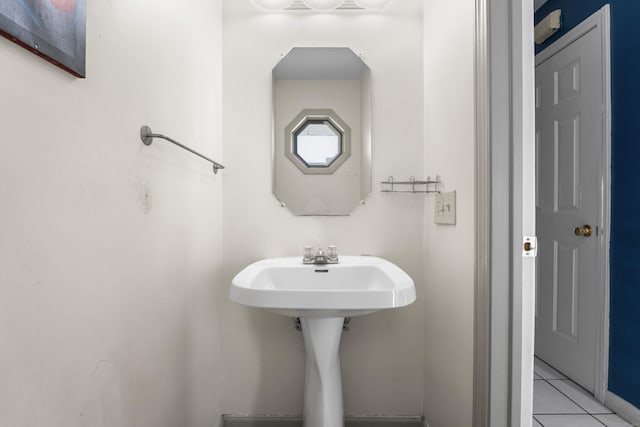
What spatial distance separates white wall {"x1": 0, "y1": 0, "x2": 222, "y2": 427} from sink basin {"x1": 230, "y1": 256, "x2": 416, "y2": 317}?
0.25 meters

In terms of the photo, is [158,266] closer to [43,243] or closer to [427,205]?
[43,243]

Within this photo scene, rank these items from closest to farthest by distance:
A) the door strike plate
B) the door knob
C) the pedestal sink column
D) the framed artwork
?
the framed artwork < the door strike plate < the pedestal sink column < the door knob

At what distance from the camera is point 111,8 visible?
2.73ft

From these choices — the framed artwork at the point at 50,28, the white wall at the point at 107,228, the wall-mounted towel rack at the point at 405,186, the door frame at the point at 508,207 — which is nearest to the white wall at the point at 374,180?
the wall-mounted towel rack at the point at 405,186

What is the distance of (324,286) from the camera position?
1.48m

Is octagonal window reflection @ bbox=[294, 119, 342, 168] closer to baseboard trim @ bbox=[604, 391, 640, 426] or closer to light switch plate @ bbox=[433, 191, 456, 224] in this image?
light switch plate @ bbox=[433, 191, 456, 224]

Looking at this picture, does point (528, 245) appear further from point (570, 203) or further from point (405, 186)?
→ point (570, 203)

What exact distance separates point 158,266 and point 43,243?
45cm

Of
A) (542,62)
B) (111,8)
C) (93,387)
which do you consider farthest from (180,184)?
(542,62)

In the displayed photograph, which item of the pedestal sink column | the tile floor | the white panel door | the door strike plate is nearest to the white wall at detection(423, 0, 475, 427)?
the door strike plate

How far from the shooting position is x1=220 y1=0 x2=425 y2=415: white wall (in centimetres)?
167

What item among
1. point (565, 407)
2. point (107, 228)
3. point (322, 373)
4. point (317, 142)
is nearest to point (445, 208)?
point (317, 142)

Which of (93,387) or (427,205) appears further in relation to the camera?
(427,205)

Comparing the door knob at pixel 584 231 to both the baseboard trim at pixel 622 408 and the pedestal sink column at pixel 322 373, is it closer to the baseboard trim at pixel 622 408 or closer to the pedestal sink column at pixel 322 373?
the baseboard trim at pixel 622 408
